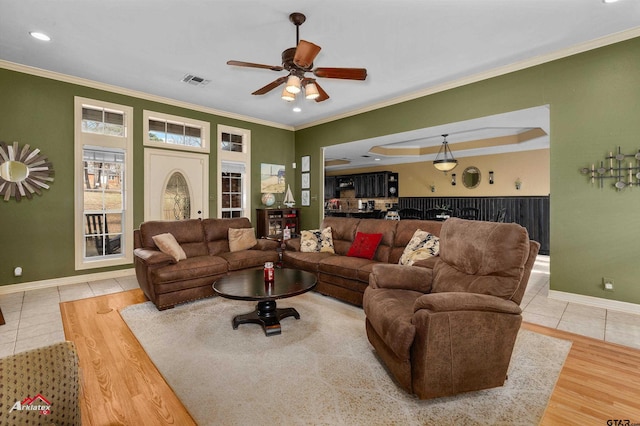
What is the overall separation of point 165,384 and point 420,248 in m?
2.66

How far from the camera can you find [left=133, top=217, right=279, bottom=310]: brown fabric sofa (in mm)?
3500

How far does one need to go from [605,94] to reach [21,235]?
769cm

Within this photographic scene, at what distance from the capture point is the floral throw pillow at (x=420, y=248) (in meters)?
3.27

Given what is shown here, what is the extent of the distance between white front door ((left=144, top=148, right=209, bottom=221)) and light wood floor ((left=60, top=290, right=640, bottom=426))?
278cm

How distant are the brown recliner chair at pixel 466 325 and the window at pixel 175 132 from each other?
4.94 meters

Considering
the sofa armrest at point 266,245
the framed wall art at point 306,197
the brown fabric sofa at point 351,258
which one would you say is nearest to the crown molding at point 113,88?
the framed wall art at point 306,197

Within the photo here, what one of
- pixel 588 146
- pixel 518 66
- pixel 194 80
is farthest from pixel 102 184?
pixel 588 146

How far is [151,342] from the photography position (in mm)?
2707

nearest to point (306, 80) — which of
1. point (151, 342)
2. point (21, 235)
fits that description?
point (151, 342)

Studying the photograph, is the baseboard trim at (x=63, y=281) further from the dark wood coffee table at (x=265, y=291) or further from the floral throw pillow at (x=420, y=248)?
the floral throw pillow at (x=420, y=248)

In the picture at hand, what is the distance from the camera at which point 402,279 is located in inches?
102

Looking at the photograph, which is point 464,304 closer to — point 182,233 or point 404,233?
point 404,233

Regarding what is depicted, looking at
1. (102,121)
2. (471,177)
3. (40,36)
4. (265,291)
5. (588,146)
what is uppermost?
(40,36)

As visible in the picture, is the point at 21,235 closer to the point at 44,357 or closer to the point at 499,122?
the point at 44,357
